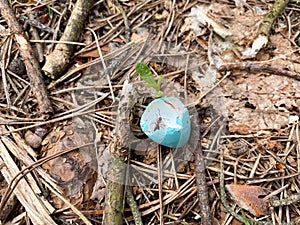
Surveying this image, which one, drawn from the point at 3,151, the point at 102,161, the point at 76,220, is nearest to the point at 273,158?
the point at 102,161

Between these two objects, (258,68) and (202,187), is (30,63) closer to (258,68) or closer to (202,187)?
(202,187)

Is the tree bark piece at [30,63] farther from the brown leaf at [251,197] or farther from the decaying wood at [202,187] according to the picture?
the brown leaf at [251,197]

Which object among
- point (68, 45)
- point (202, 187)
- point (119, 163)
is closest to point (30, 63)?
point (68, 45)

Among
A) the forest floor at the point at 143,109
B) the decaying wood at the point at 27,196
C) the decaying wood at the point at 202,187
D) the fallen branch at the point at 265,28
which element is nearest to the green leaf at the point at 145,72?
the forest floor at the point at 143,109

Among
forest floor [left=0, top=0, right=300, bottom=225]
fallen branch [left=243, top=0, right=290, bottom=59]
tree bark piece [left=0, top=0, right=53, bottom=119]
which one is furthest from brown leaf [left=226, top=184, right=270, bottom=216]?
tree bark piece [left=0, top=0, right=53, bottom=119]

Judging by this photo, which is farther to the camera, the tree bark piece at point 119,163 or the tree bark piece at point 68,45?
the tree bark piece at point 68,45

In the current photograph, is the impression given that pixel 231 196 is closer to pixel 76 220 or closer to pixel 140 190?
pixel 140 190
